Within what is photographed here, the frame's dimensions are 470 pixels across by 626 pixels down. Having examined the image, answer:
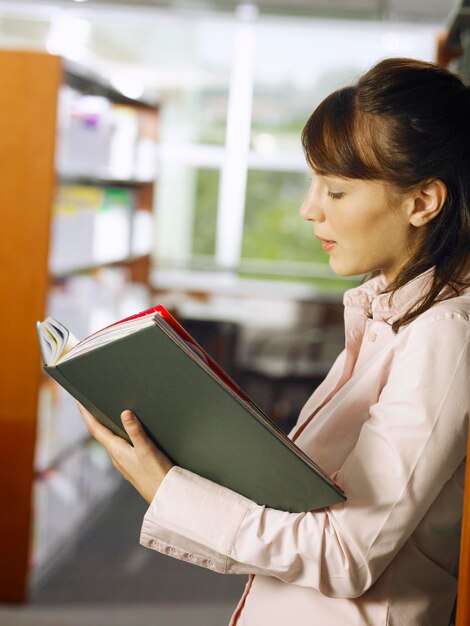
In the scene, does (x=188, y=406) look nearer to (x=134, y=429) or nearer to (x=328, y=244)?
(x=134, y=429)

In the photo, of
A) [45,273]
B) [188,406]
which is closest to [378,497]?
[188,406]

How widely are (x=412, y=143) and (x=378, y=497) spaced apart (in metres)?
0.46

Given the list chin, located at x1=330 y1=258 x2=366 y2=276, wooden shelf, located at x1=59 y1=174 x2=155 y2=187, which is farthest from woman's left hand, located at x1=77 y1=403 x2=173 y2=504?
wooden shelf, located at x1=59 y1=174 x2=155 y2=187

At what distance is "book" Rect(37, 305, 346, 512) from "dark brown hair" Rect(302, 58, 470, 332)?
0.24m

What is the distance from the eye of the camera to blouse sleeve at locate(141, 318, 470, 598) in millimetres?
1076

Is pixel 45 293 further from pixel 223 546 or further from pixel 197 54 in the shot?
pixel 197 54

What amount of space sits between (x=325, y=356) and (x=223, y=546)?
5.47m

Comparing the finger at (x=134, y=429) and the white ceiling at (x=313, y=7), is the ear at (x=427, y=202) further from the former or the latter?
the white ceiling at (x=313, y=7)

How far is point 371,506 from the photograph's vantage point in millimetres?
1091

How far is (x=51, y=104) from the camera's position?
3.14m

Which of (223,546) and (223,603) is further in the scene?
(223,603)

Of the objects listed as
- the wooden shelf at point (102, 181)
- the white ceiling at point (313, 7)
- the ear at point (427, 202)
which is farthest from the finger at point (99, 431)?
the white ceiling at point (313, 7)

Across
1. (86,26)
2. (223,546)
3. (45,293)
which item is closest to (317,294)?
Result: (86,26)

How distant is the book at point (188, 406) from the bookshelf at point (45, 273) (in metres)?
2.03
